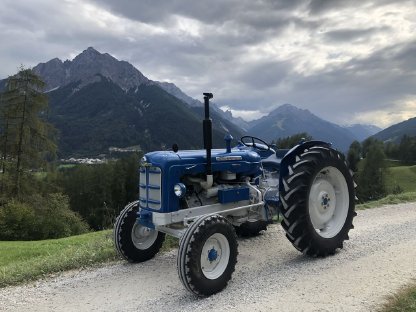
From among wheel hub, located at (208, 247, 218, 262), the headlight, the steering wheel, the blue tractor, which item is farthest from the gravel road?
the steering wheel

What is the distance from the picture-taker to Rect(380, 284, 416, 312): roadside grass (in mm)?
4417

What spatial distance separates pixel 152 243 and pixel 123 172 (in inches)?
2109

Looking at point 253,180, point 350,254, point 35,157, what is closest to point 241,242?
point 253,180

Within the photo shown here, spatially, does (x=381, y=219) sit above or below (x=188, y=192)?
below

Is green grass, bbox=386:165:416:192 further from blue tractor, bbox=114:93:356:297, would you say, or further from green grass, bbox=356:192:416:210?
blue tractor, bbox=114:93:356:297

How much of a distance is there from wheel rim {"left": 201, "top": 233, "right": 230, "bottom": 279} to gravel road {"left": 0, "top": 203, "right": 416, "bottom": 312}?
290 millimetres

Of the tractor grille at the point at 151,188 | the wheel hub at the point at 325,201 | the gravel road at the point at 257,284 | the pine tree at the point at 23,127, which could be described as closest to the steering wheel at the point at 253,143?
the wheel hub at the point at 325,201

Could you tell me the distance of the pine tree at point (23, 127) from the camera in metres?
27.8

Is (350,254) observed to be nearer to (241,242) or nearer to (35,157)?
(241,242)

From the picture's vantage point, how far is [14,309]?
5008 mm

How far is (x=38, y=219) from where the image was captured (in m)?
27.6

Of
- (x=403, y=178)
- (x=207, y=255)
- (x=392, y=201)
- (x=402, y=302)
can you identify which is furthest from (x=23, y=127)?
(x=403, y=178)

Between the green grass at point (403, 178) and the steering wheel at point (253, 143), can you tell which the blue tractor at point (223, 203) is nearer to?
the steering wheel at point (253, 143)

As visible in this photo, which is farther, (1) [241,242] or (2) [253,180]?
(1) [241,242]
